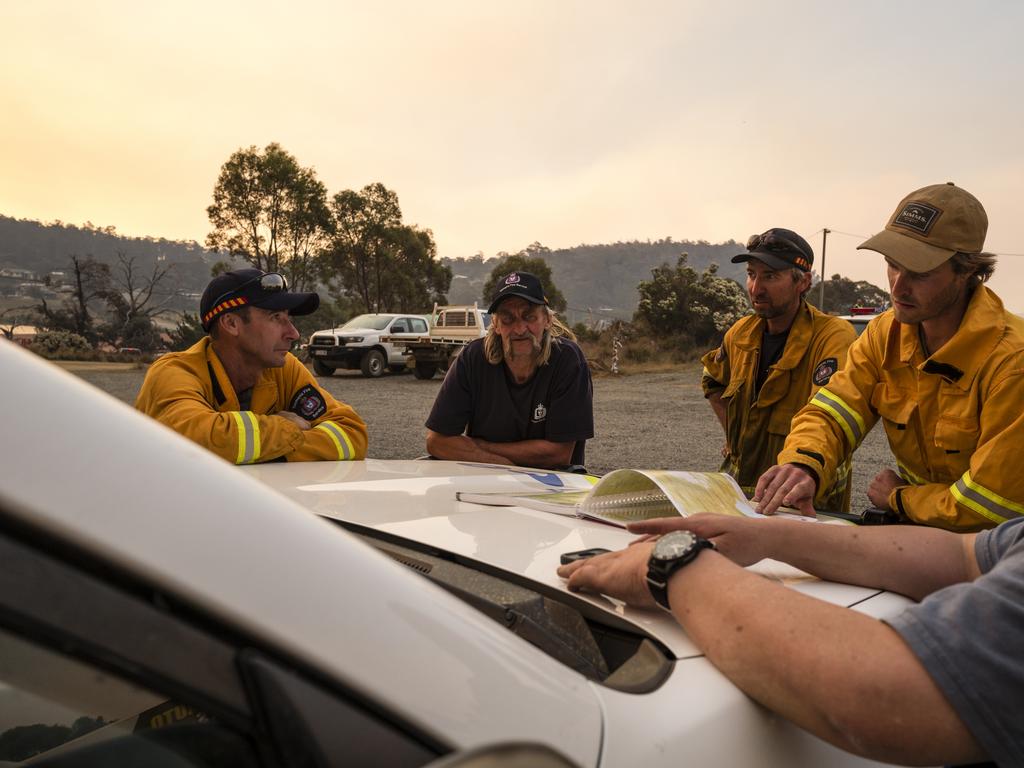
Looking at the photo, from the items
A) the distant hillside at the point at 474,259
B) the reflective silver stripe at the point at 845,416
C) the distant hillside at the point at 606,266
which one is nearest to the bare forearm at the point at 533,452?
the reflective silver stripe at the point at 845,416

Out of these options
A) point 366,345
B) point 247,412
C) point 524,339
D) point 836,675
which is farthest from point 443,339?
point 836,675

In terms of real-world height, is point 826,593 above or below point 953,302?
below

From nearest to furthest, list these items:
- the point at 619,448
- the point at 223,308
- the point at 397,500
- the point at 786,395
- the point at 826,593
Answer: the point at 826,593
the point at 397,500
the point at 223,308
the point at 786,395
the point at 619,448

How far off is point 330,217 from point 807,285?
32203 mm

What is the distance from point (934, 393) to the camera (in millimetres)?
2521

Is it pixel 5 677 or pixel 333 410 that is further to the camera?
pixel 333 410

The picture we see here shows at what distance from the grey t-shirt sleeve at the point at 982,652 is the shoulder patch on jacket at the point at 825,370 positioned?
8.63ft

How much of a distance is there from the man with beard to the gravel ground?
4353mm

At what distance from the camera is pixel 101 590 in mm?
584

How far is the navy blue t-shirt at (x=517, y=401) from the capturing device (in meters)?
3.97

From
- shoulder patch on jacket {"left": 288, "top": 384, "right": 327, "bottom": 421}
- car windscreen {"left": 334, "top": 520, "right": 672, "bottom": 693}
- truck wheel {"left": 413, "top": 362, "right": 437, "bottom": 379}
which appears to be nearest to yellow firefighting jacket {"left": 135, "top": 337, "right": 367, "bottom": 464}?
shoulder patch on jacket {"left": 288, "top": 384, "right": 327, "bottom": 421}

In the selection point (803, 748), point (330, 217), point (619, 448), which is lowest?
point (619, 448)

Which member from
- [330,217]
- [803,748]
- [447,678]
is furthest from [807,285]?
[330,217]

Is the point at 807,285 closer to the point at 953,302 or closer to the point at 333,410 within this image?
the point at 953,302
